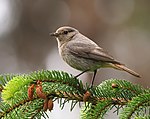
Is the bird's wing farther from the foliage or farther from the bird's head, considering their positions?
the foliage

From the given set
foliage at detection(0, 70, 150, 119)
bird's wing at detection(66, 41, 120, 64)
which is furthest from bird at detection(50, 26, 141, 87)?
foliage at detection(0, 70, 150, 119)

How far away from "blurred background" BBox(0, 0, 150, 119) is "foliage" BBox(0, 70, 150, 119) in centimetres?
434

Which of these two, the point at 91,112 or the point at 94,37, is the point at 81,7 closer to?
the point at 94,37

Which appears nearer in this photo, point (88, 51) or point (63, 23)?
point (88, 51)

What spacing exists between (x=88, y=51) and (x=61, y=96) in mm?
1160

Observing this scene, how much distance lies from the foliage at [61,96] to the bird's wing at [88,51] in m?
0.76

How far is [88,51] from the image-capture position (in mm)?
3211

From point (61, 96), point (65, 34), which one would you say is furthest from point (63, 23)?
point (61, 96)

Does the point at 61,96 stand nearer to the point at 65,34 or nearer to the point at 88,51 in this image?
the point at 88,51

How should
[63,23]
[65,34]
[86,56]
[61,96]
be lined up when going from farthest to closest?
1. [63,23]
2. [65,34]
3. [86,56]
4. [61,96]

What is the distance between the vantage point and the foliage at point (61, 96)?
198cm

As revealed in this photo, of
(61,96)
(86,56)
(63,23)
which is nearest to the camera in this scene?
(61,96)

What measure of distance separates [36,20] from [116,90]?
5.35 m

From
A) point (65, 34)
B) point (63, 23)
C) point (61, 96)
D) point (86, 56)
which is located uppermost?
point (63, 23)
